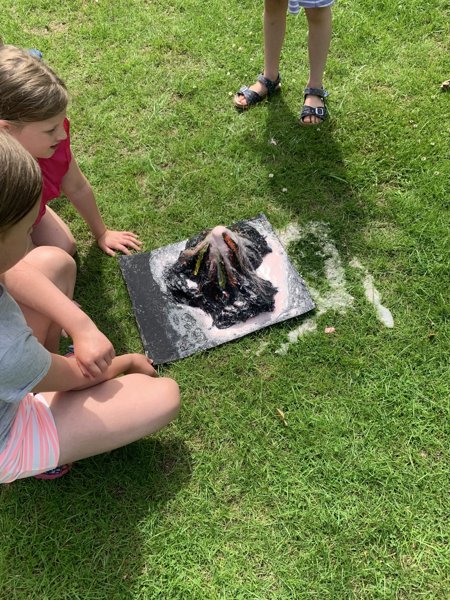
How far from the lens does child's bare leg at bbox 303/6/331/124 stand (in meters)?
3.13

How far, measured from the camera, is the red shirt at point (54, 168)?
2.61 metres

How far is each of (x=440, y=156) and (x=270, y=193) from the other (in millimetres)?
1147

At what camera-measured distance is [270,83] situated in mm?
3650

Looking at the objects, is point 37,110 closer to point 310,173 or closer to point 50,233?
point 50,233

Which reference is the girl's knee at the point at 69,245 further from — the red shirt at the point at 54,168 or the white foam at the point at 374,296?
the white foam at the point at 374,296

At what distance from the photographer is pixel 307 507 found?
2287mm

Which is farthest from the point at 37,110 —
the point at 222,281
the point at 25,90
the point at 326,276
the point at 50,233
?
the point at 326,276

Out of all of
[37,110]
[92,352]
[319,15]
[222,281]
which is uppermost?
[319,15]

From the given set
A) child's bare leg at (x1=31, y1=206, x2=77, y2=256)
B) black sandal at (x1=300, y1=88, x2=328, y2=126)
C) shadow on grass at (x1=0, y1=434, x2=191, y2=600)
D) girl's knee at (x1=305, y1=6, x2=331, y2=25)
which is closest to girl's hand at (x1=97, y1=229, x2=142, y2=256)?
child's bare leg at (x1=31, y1=206, x2=77, y2=256)

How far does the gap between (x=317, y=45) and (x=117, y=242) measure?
1.82 metres

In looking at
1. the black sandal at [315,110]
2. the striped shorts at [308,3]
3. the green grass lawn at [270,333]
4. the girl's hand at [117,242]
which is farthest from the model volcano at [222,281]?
the striped shorts at [308,3]

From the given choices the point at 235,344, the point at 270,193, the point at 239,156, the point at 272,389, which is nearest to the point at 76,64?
the point at 239,156

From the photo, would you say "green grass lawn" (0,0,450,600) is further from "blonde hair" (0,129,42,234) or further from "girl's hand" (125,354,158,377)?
"blonde hair" (0,129,42,234)

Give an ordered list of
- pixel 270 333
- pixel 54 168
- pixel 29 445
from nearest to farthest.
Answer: pixel 29 445 < pixel 54 168 < pixel 270 333
